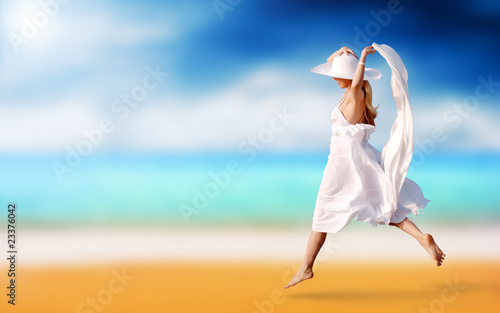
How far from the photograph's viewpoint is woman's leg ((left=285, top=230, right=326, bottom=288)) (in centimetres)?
570

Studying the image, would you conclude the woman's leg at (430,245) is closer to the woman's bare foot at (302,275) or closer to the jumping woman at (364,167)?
the jumping woman at (364,167)

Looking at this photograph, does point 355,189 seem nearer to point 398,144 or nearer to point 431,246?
point 398,144

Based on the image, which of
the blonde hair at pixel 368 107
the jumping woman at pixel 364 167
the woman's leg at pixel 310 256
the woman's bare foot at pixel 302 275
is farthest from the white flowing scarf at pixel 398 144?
the woman's bare foot at pixel 302 275

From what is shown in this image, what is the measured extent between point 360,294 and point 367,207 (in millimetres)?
810

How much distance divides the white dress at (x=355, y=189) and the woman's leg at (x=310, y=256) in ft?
0.36

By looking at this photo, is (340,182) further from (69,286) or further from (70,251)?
(70,251)

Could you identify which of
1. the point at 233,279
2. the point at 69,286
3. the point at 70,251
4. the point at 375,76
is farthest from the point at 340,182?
the point at 70,251

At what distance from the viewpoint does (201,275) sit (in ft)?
20.9

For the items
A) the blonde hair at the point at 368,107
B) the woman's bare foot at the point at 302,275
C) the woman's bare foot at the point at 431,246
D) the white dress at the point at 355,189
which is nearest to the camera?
the woman's bare foot at the point at 431,246

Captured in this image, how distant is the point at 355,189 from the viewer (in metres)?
5.54

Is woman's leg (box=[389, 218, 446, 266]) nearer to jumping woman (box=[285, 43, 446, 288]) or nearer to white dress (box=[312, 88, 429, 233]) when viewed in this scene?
jumping woman (box=[285, 43, 446, 288])

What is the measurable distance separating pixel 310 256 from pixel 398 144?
3.94ft

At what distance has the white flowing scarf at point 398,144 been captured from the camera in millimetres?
5441

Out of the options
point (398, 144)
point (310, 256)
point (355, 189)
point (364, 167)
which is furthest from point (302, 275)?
point (398, 144)
